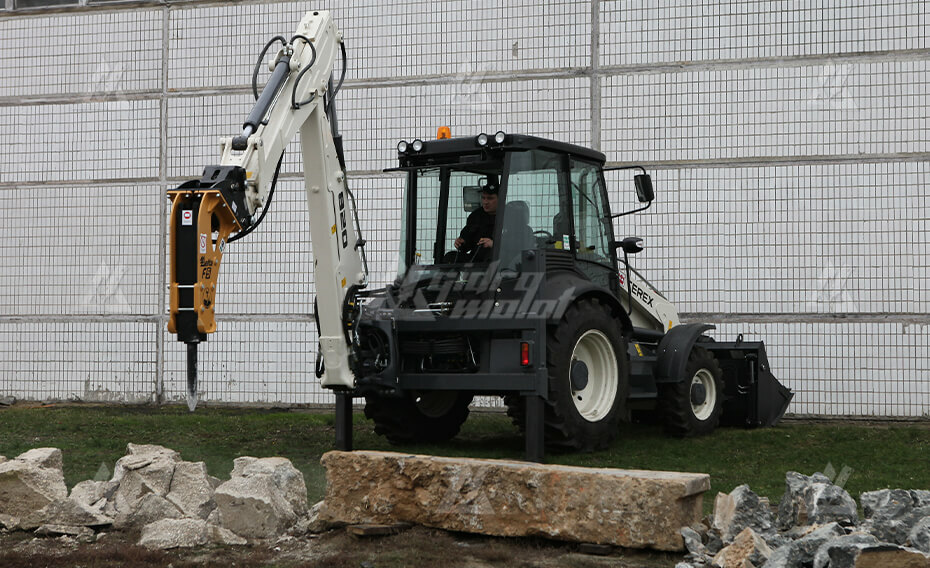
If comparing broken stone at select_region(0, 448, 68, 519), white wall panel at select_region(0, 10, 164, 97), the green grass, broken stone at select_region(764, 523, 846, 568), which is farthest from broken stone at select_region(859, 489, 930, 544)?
white wall panel at select_region(0, 10, 164, 97)

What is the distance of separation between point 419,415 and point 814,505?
4.27 m

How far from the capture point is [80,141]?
43.1ft

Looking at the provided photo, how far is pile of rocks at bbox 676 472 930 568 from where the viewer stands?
4207 millimetres

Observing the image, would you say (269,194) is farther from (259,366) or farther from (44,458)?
(259,366)

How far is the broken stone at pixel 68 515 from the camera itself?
557 cm

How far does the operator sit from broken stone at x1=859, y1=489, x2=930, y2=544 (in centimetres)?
387

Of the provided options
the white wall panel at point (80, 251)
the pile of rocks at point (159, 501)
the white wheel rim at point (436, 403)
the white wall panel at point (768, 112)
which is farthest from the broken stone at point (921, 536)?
the white wall panel at point (80, 251)

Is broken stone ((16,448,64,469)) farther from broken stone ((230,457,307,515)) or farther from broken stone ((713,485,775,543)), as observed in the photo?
broken stone ((713,485,775,543))

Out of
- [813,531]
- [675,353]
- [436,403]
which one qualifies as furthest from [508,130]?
[813,531]

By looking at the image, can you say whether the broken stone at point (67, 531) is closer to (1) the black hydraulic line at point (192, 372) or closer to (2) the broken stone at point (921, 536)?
(1) the black hydraulic line at point (192, 372)

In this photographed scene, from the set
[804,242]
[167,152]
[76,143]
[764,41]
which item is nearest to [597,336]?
[804,242]

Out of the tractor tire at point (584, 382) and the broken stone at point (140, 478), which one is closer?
the broken stone at point (140, 478)

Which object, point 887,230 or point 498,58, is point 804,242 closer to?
point 887,230

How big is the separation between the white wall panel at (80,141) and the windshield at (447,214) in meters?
5.58
